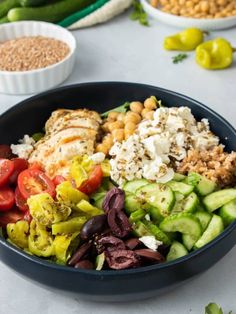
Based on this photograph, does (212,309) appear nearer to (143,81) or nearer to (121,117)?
(121,117)

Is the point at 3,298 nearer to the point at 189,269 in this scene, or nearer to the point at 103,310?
the point at 103,310

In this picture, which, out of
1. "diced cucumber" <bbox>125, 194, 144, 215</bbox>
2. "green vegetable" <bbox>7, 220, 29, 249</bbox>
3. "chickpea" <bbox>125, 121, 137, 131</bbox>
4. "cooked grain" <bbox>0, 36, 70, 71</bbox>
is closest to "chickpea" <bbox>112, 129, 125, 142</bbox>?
"chickpea" <bbox>125, 121, 137, 131</bbox>

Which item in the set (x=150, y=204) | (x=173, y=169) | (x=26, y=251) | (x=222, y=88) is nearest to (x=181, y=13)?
(x=222, y=88)

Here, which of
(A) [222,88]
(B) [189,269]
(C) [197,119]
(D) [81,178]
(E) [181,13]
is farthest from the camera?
(E) [181,13]

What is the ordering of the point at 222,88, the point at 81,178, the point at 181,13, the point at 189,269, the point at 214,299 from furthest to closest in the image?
the point at 181,13, the point at 222,88, the point at 81,178, the point at 214,299, the point at 189,269

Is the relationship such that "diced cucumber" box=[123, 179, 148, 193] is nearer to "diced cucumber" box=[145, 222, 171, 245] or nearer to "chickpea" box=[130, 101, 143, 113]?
"diced cucumber" box=[145, 222, 171, 245]

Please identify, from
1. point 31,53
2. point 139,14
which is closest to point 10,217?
point 31,53

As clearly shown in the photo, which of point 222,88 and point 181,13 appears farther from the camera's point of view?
point 181,13
